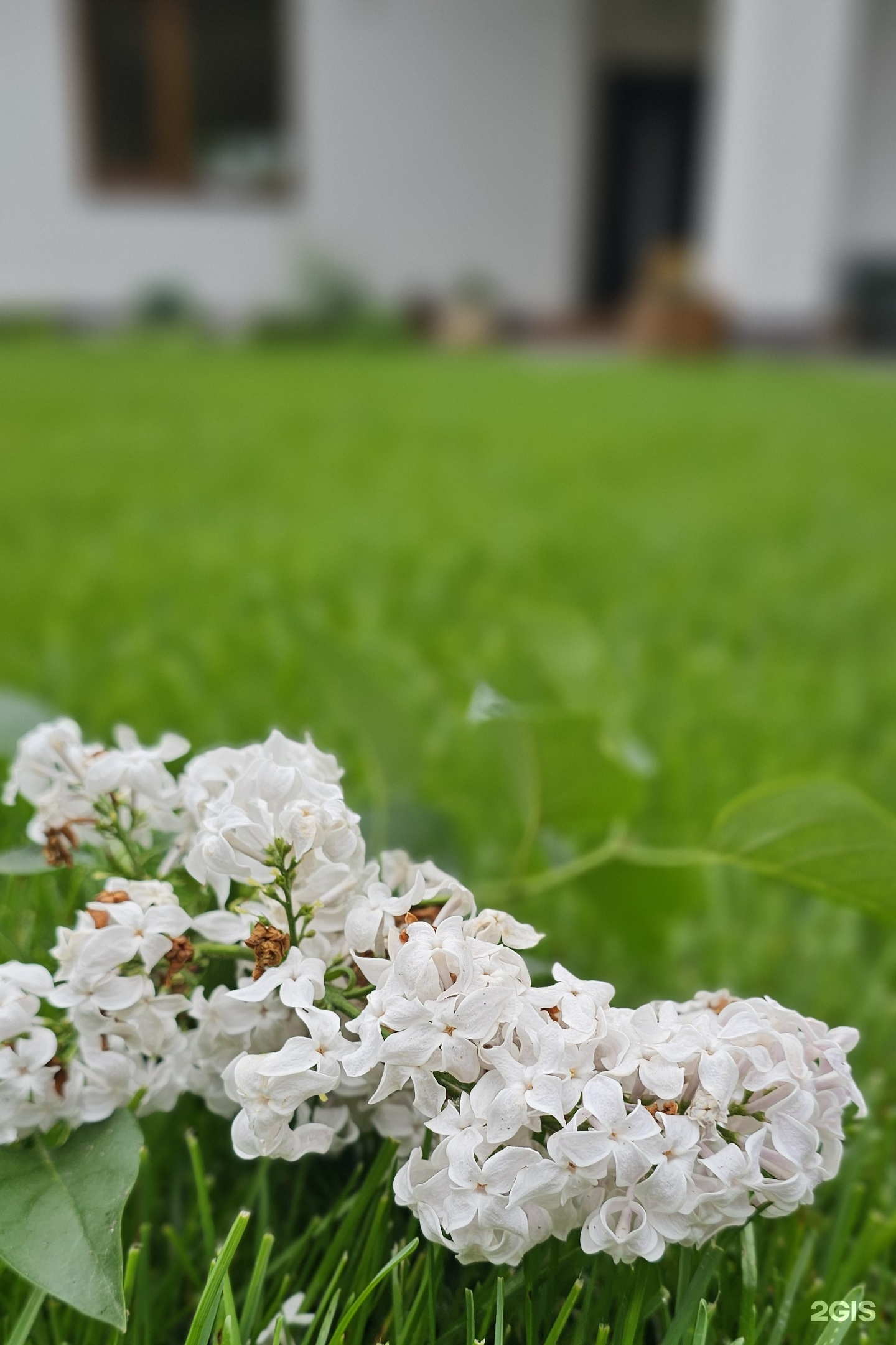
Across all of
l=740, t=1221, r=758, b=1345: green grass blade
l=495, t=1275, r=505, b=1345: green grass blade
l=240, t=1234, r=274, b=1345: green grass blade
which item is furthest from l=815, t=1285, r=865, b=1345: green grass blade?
l=240, t=1234, r=274, b=1345: green grass blade

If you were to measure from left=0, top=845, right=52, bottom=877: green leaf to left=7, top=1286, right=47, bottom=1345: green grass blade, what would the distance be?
0.20 metres

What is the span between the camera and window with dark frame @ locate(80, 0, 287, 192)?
11.2m

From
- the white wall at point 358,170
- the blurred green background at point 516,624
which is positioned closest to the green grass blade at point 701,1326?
the blurred green background at point 516,624

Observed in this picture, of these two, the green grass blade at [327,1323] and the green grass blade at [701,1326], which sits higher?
the green grass blade at [701,1326]

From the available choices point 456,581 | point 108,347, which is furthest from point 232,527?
point 108,347

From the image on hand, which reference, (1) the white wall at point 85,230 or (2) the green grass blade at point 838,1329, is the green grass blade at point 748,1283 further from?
(1) the white wall at point 85,230

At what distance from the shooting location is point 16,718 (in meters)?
0.88

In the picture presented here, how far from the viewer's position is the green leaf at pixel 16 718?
0.87 meters

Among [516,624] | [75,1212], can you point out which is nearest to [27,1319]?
[75,1212]

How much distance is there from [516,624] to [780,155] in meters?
8.43

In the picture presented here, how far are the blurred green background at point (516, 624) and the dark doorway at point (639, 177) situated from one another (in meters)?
9.40

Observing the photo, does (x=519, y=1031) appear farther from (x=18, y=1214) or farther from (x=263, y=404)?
(x=263, y=404)

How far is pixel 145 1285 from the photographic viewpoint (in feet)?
2.01

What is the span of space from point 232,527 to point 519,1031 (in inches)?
102
